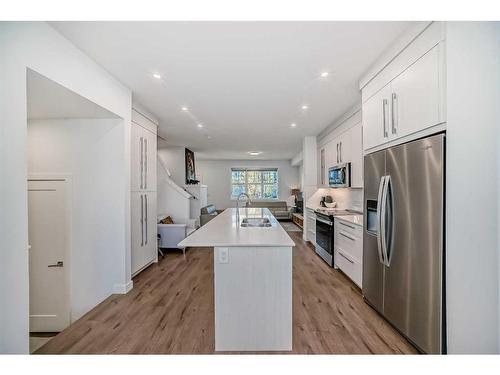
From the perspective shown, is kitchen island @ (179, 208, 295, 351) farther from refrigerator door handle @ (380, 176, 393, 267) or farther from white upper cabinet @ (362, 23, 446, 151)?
white upper cabinet @ (362, 23, 446, 151)

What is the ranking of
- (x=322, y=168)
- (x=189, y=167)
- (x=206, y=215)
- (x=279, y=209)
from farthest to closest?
1. (x=279, y=209)
2. (x=189, y=167)
3. (x=206, y=215)
4. (x=322, y=168)

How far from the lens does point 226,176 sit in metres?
12.2

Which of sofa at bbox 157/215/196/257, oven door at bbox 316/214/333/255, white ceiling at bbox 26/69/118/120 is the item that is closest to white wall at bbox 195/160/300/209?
sofa at bbox 157/215/196/257

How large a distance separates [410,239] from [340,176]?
271cm

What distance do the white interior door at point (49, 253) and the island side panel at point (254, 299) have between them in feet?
8.25

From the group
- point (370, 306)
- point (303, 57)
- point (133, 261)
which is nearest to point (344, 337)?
point (370, 306)

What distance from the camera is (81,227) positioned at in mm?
3320

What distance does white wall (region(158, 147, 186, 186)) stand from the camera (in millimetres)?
8000

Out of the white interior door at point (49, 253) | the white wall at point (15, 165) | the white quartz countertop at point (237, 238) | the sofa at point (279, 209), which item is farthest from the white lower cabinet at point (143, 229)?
the sofa at point (279, 209)

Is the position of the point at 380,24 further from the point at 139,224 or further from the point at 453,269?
the point at 139,224

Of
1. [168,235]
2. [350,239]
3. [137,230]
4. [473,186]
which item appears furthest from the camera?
[168,235]

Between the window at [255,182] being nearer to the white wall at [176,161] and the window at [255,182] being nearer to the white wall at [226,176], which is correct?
the white wall at [226,176]

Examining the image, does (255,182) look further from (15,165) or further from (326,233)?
(15,165)

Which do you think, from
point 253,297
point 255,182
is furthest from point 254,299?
point 255,182
